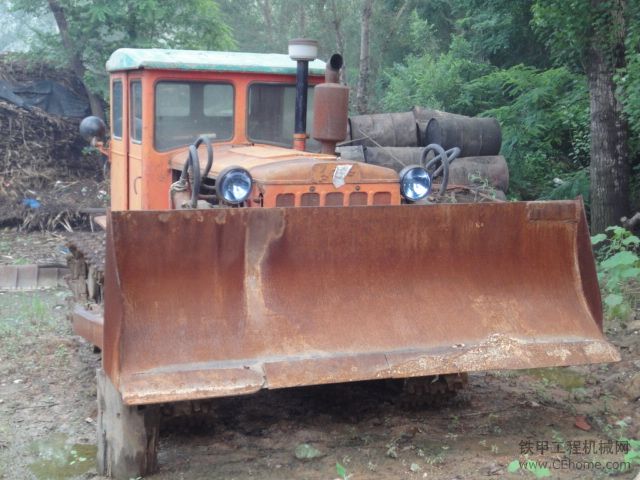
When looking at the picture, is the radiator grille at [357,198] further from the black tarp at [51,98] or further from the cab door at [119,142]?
the black tarp at [51,98]

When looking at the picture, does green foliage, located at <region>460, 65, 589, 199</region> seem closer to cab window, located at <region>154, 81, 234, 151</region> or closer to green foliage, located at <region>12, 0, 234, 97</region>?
green foliage, located at <region>12, 0, 234, 97</region>

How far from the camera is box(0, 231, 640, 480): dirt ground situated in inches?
175

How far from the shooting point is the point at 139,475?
430cm

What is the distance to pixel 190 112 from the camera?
6.25m

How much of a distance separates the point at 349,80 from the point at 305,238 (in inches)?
773

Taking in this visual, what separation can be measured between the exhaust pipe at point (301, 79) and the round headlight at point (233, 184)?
1443mm

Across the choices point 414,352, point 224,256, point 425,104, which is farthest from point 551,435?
point 425,104

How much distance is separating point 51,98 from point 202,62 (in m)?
9.20

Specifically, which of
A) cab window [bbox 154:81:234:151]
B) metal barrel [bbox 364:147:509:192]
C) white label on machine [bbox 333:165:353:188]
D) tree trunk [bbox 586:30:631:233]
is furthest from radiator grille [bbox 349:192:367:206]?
metal barrel [bbox 364:147:509:192]

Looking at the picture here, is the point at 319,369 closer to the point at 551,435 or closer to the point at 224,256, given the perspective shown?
the point at 224,256

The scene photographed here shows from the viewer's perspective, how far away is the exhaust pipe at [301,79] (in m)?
6.17

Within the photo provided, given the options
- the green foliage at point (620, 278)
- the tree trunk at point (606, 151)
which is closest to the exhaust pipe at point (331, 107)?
the green foliage at point (620, 278)

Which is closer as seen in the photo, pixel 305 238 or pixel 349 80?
pixel 305 238

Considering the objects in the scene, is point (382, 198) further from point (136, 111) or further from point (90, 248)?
point (90, 248)
